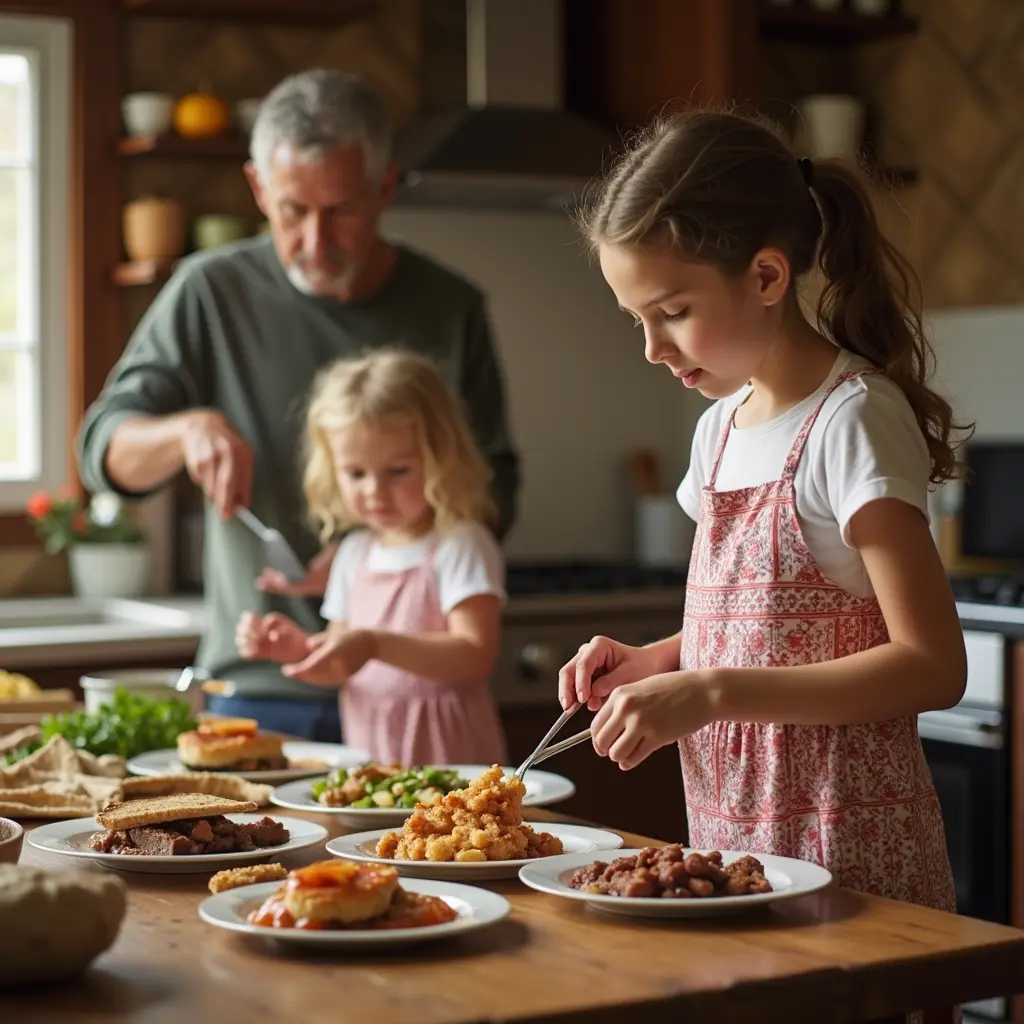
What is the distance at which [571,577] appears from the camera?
4.01m

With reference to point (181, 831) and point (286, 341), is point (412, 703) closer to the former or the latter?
point (286, 341)

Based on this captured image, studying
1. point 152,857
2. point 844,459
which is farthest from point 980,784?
point 152,857

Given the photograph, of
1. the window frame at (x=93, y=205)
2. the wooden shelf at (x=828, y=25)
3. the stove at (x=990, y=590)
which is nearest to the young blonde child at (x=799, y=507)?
the stove at (x=990, y=590)

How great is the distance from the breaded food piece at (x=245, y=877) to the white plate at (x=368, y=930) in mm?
26

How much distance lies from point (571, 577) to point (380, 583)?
61.0 inches

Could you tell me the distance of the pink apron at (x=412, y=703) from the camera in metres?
2.39

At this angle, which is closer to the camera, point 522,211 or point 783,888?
point 783,888

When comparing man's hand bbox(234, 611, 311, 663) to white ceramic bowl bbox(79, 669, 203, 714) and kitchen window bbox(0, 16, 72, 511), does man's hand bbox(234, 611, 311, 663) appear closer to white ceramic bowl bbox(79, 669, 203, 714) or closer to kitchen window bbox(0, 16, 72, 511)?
white ceramic bowl bbox(79, 669, 203, 714)

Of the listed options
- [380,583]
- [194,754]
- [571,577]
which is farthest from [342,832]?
[571,577]

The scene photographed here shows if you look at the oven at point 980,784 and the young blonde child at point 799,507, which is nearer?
the young blonde child at point 799,507

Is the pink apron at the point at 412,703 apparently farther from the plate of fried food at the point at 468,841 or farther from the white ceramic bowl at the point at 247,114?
the white ceramic bowl at the point at 247,114

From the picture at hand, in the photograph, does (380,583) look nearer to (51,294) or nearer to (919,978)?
(919,978)

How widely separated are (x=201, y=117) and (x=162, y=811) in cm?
286

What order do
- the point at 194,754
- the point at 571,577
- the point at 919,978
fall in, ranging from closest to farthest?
the point at 919,978 < the point at 194,754 < the point at 571,577
